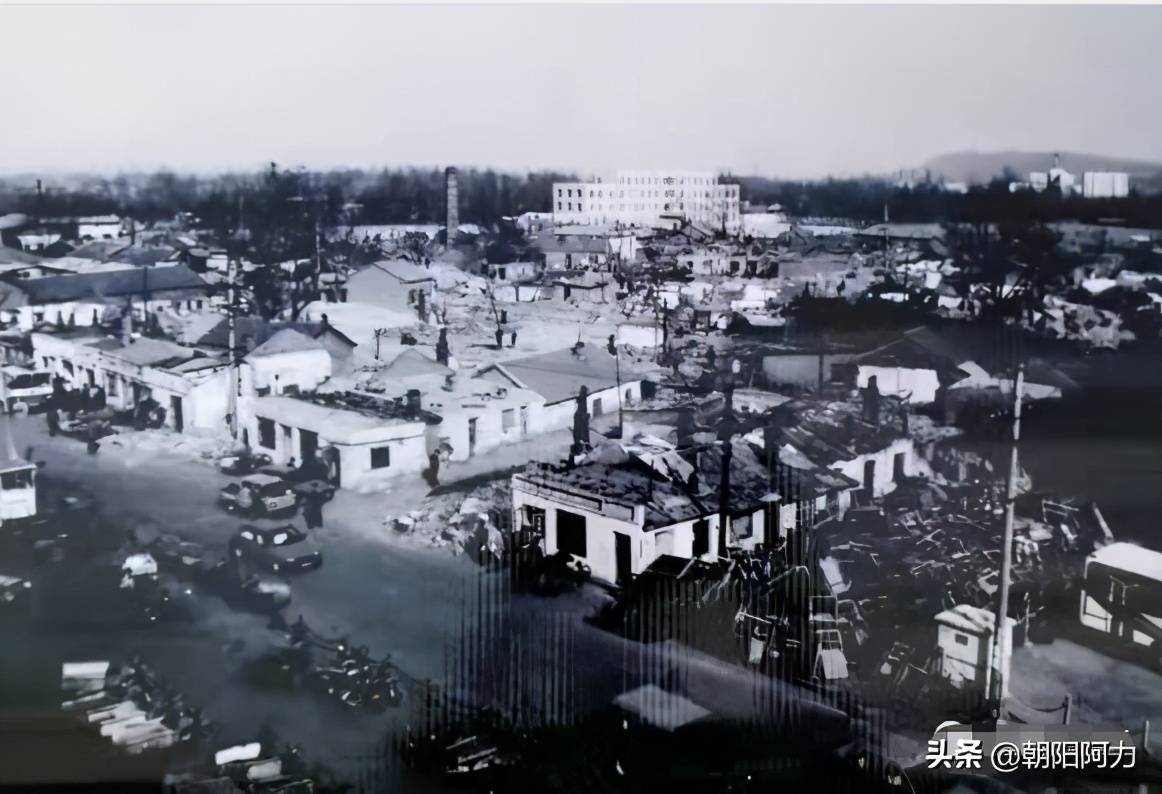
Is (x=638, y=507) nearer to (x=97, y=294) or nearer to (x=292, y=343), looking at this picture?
(x=292, y=343)

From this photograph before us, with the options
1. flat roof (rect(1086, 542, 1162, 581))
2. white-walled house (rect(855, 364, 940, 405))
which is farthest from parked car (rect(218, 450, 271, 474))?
flat roof (rect(1086, 542, 1162, 581))

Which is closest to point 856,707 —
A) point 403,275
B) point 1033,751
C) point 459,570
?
point 1033,751

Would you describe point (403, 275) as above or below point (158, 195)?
below

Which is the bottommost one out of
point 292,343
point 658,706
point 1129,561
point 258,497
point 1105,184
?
point 658,706

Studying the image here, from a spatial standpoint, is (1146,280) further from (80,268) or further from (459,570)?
(80,268)

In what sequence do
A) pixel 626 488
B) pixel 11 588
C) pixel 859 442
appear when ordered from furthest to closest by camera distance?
1. pixel 859 442
2. pixel 626 488
3. pixel 11 588

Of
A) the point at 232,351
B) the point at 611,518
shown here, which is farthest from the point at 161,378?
the point at 611,518

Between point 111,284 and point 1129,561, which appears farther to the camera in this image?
point 1129,561
